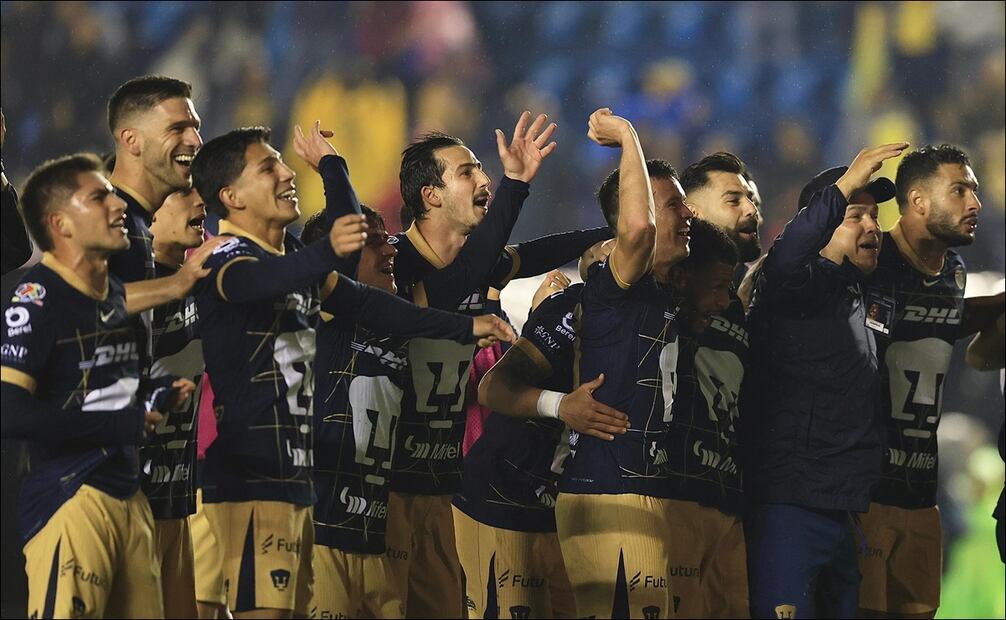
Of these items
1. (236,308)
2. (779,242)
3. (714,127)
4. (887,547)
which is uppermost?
(714,127)

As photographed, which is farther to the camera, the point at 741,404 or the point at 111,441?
the point at 741,404

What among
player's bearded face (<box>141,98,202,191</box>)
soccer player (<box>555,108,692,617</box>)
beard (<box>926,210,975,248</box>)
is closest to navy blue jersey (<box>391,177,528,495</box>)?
soccer player (<box>555,108,692,617</box>)

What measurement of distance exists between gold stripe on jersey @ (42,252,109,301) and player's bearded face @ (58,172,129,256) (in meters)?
0.07

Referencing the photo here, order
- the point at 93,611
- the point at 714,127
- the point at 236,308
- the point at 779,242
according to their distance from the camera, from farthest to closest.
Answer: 1. the point at 714,127
2. the point at 779,242
3. the point at 236,308
4. the point at 93,611

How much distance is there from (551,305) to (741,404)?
90 centimetres

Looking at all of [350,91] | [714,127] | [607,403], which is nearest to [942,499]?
[714,127]

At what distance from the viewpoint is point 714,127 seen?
8.90m

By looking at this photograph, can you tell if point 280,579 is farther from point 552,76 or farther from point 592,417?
point 552,76

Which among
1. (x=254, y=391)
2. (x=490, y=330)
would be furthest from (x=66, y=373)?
(x=490, y=330)

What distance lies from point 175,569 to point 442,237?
55.7 inches

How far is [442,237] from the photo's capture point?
499 cm

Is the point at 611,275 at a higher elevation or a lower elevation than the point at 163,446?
higher

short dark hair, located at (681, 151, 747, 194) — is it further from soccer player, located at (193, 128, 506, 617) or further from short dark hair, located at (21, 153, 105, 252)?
short dark hair, located at (21, 153, 105, 252)

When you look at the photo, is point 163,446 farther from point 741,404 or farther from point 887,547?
point 887,547
